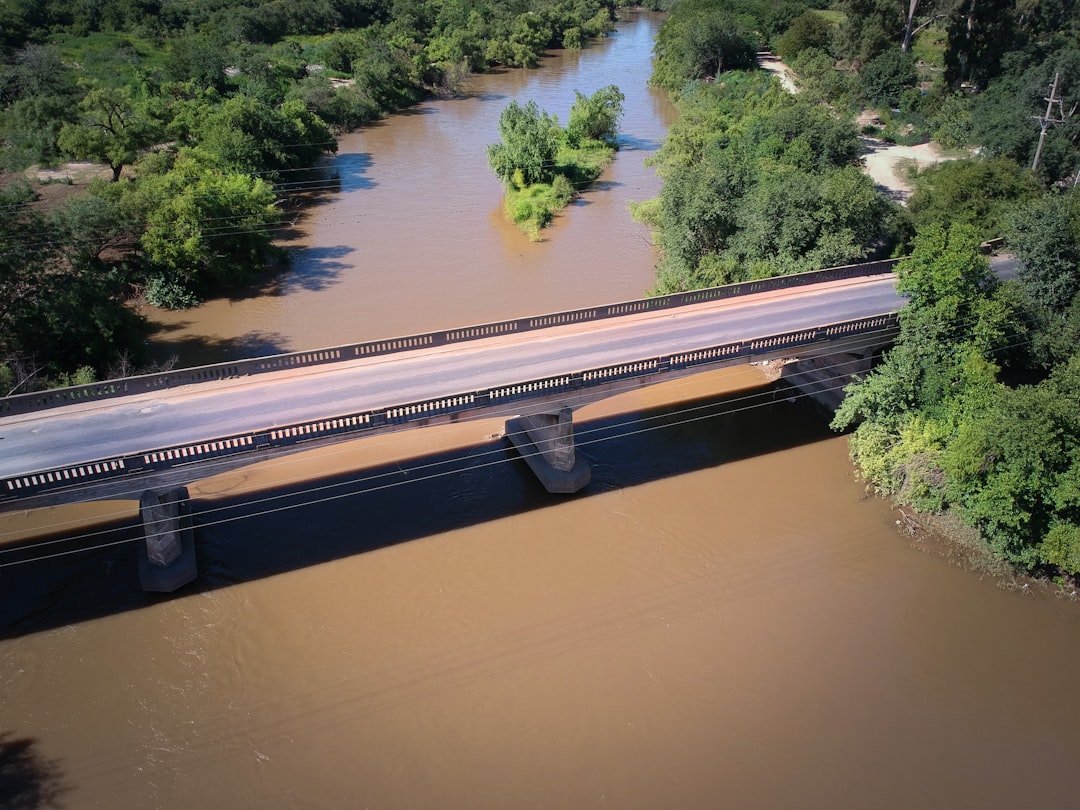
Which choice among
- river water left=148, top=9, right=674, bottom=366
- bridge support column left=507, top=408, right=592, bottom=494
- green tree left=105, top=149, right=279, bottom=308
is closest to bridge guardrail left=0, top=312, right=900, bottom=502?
bridge support column left=507, top=408, right=592, bottom=494

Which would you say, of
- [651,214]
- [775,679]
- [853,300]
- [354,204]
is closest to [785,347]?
[853,300]

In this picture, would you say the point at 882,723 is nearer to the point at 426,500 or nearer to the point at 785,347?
the point at 785,347

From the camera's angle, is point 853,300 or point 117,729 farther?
point 853,300

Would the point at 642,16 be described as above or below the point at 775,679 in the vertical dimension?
above

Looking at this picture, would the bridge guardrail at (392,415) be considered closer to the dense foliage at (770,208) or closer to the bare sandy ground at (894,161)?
the dense foliage at (770,208)

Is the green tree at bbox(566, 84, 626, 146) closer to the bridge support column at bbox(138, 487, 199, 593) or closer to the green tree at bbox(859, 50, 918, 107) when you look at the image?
the green tree at bbox(859, 50, 918, 107)

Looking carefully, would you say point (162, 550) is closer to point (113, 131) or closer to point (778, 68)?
point (113, 131)
